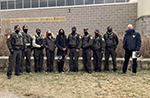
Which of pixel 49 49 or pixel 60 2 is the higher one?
pixel 60 2

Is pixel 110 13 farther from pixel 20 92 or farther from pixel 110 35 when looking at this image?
pixel 20 92

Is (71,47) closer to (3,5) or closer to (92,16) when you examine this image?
(92,16)

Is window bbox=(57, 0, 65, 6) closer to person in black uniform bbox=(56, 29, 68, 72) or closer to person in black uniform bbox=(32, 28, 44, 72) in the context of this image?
person in black uniform bbox=(32, 28, 44, 72)

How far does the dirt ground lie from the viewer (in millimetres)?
4820

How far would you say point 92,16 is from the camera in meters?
20.3

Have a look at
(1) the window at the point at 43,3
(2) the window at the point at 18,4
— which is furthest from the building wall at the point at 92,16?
(2) the window at the point at 18,4

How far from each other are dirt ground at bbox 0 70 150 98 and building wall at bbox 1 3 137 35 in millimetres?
13083

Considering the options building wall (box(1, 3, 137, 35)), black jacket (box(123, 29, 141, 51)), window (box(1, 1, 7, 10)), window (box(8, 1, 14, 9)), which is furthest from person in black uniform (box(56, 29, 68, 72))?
window (box(1, 1, 7, 10))

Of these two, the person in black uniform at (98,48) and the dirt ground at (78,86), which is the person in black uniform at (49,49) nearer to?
the dirt ground at (78,86)

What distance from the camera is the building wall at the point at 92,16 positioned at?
19.5 m

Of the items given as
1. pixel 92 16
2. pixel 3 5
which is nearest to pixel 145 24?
pixel 92 16

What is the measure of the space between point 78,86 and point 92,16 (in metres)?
15.5

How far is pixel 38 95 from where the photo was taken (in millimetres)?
4793

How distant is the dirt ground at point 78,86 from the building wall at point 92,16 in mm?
13083
